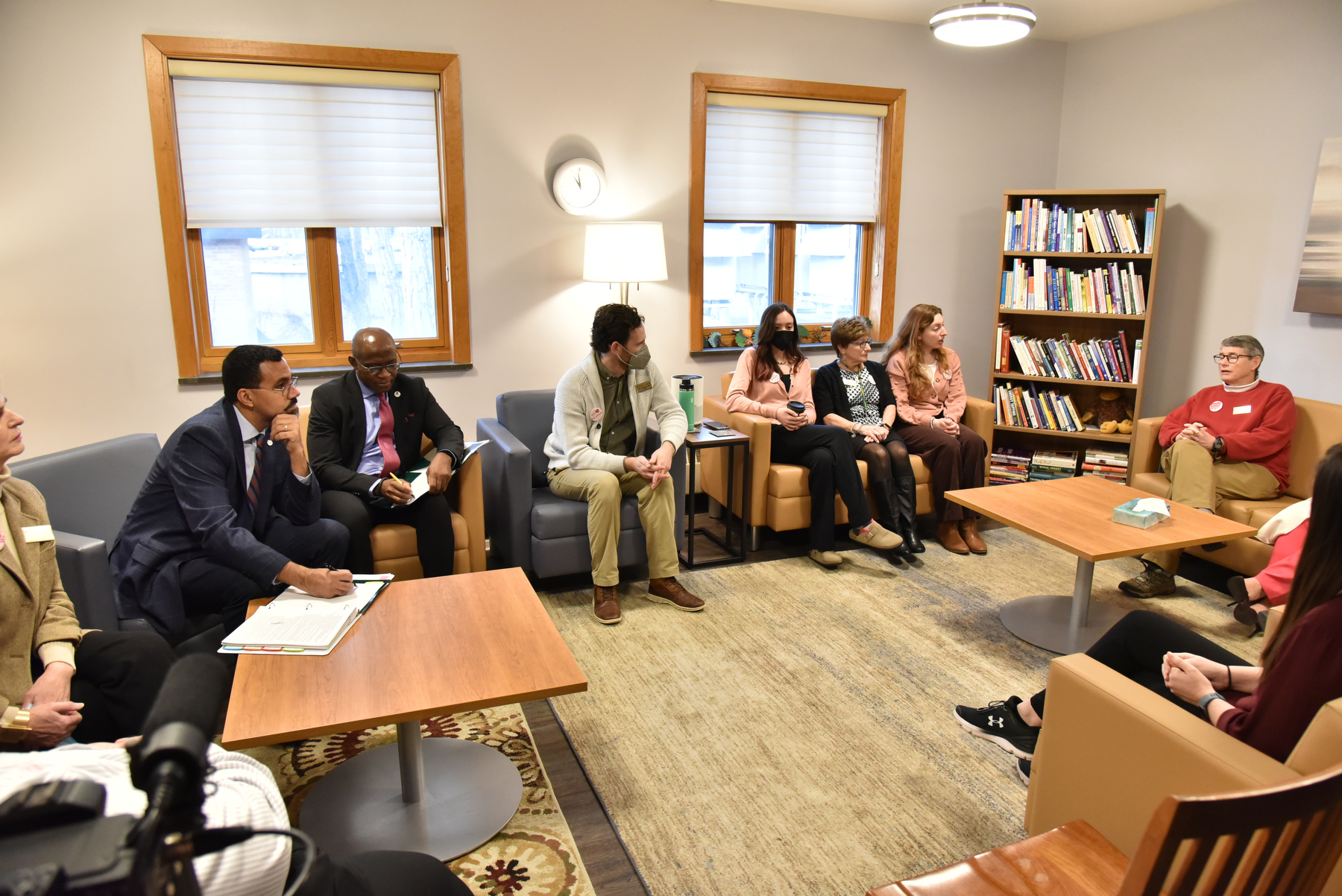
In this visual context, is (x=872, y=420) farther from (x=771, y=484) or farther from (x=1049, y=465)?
(x=1049, y=465)

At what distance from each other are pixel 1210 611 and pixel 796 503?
5.65 ft

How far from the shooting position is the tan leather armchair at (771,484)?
3.98m

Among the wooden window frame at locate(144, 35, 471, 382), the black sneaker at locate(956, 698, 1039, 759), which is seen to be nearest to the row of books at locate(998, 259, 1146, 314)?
the black sneaker at locate(956, 698, 1039, 759)

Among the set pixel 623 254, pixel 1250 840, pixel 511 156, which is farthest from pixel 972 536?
pixel 1250 840

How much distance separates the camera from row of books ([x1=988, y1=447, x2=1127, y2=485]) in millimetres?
4707

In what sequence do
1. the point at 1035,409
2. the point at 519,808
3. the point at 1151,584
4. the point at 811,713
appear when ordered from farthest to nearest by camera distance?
the point at 1035,409
the point at 1151,584
the point at 811,713
the point at 519,808

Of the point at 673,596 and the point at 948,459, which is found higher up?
the point at 948,459

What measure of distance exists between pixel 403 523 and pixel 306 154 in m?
1.81

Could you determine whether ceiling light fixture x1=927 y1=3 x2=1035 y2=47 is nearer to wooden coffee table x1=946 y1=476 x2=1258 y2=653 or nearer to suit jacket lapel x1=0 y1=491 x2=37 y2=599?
wooden coffee table x1=946 y1=476 x2=1258 y2=653

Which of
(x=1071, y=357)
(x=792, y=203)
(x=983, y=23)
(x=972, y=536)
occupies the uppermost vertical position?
(x=983, y=23)

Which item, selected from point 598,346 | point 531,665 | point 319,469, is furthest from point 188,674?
point 598,346

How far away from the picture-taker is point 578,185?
4.24 metres

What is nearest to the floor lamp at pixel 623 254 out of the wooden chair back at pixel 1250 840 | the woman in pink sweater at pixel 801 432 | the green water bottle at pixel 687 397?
the green water bottle at pixel 687 397

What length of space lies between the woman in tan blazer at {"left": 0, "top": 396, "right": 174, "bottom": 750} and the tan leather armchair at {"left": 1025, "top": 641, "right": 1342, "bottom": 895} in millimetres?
1892
